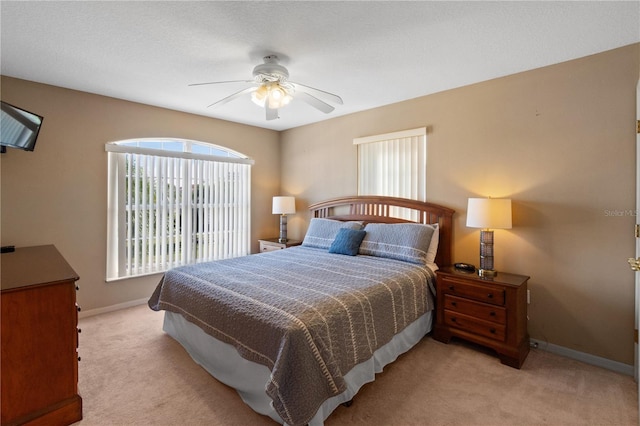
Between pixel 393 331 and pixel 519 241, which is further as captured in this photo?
pixel 519 241

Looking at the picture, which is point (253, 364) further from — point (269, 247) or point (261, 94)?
point (269, 247)

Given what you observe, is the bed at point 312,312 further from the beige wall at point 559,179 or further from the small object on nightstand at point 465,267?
the beige wall at point 559,179

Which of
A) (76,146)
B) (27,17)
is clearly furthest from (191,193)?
(27,17)

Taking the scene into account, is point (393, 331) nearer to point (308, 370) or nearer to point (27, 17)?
point (308, 370)

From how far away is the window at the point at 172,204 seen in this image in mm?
3555

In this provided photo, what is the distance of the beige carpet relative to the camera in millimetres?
1792

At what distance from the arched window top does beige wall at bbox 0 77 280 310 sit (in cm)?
9

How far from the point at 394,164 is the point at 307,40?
6.44 feet

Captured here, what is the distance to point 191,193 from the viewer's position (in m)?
4.12

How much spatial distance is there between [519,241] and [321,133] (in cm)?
297

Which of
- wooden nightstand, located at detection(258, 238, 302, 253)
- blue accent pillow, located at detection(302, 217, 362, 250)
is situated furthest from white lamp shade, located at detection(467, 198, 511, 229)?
wooden nightstand, located at detection(258, 238, 302, 253)

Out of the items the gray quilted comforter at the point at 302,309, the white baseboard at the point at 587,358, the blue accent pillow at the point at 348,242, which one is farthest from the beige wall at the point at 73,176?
the white baseboard at the point at 587,358

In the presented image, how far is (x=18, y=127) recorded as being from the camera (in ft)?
8.32

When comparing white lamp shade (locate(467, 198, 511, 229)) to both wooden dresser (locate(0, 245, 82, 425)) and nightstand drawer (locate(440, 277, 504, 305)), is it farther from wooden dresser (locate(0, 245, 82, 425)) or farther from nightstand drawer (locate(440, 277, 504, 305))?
wooden dresser (locate(0, 245, 82, 425))
